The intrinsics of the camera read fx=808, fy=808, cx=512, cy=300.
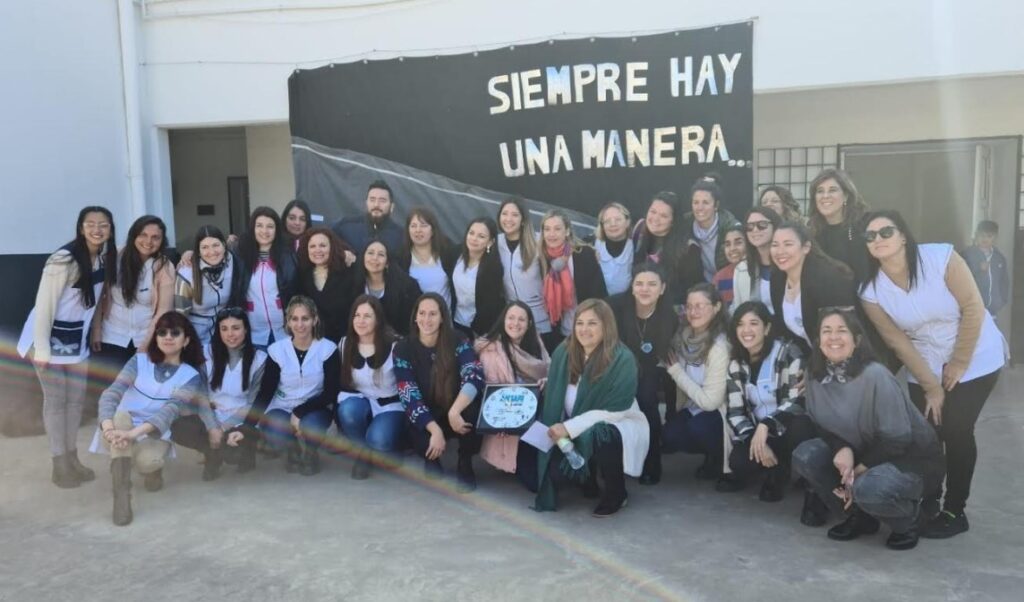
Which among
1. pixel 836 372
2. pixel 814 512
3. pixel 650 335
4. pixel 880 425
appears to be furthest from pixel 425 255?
pixel 880 425

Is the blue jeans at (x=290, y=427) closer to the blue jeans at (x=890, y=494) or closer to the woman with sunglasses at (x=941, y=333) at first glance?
the blue jeans at (x=890, y=494)

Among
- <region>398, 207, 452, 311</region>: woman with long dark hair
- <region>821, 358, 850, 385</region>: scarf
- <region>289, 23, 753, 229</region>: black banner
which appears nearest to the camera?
<region>821, 358, 850, 385</region>: scarf

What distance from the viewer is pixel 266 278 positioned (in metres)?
4.88

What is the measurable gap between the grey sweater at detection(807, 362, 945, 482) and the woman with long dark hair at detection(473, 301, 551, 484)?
153 cm

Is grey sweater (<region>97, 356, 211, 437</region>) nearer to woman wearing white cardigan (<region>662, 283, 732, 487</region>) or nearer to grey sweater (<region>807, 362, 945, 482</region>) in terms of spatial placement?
woman wearing white cardigan (<region>662, 283, 732, 487</region>)

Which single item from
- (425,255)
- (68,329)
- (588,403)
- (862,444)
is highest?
(425,255)

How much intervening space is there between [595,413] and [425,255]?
1.71m

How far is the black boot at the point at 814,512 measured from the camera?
3719mm

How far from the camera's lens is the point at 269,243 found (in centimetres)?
493

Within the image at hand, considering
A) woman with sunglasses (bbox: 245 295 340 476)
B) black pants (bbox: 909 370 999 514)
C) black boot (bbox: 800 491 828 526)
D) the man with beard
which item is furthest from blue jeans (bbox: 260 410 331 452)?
black pants (bbox: 909 370 999 514)

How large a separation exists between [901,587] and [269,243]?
12.4ft

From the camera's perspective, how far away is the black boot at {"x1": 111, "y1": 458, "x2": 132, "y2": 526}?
12.7ft

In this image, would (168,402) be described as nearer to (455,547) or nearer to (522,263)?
(455,547)

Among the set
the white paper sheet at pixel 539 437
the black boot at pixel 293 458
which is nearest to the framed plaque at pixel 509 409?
the white paper sheet at pixel 539 437
